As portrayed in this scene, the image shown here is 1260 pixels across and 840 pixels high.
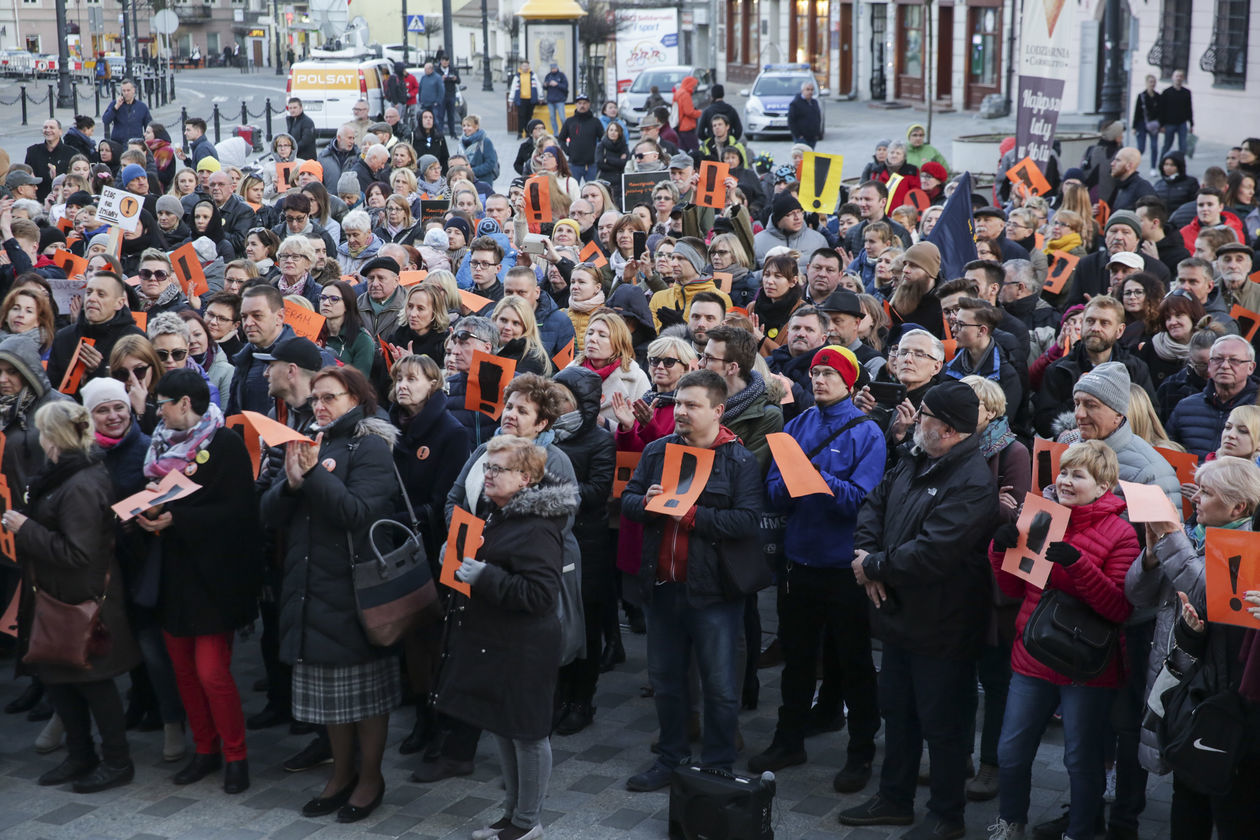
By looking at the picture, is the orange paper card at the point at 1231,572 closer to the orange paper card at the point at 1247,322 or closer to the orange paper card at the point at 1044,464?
the orange paper card at the point at 1044,464

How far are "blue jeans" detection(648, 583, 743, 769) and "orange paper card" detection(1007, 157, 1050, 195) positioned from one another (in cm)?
832

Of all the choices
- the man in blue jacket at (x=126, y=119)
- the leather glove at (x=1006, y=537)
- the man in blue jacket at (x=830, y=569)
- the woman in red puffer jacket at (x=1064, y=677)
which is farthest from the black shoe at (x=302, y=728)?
the man in blue jacket at (x=126, y=119)

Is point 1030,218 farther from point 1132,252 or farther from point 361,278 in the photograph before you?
point 361,278

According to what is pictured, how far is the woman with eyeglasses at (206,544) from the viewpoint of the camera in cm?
587

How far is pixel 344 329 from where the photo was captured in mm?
7965

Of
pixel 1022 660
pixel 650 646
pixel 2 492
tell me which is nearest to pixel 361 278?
pixel 2 492

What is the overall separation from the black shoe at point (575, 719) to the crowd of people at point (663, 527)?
14 millimetres

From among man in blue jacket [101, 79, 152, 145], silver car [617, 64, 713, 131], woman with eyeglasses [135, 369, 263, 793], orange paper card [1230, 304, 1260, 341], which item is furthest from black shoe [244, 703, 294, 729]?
silver car [617, 64, 713, 131]

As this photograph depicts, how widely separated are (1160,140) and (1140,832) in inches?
976

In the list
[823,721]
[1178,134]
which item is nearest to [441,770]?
[823,721]

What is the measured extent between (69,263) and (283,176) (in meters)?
4.29

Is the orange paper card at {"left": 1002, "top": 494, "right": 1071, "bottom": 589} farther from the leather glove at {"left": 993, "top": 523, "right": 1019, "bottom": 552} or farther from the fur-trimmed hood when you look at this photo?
the fur-trimmed hood

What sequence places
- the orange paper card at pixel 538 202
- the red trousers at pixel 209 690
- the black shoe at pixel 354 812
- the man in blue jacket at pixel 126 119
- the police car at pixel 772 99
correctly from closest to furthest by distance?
the black shoe at pixel 354 812 < the red trousers at pixel 209 690 < the orange paper card at pixel 538 202 < the man in blue jacket at pixel 126 119 < the police car at pixel 772 99

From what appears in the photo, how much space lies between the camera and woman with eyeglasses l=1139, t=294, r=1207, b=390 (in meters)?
7.44
